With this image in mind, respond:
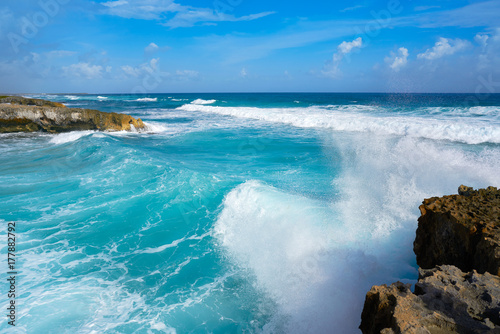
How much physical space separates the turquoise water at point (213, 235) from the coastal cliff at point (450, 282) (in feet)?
3.03

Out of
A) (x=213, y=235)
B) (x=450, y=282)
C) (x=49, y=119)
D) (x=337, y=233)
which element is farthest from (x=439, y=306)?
(x=49, y=119)

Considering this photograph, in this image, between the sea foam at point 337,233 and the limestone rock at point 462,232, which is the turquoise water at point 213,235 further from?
the limestone rock at point 462,232

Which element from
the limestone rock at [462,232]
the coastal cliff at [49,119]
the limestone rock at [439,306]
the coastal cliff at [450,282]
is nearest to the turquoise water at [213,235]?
the limestone rock at [462,232]

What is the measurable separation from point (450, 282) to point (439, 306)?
0.40 m

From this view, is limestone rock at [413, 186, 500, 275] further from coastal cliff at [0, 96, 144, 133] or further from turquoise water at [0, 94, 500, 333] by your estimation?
coastal cliff at [0, 96, 144, 133]

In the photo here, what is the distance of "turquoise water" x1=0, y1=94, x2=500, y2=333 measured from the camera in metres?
4.07

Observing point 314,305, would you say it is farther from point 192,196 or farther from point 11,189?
point 11,189

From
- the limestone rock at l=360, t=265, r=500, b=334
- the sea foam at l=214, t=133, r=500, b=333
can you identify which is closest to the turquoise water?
the sea foam at l=214, t=133, r=500, b=333

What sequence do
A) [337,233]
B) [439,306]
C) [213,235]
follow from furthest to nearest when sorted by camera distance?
[213,235] → [337,233] → [439,306]

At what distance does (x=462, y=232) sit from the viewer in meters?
3.54

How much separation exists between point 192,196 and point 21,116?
16.7 m

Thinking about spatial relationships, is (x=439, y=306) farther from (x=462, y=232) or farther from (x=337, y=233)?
(x=337, y=233)

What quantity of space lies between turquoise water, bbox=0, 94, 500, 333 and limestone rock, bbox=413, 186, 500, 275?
2.45ft

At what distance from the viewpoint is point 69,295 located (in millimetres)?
4379
